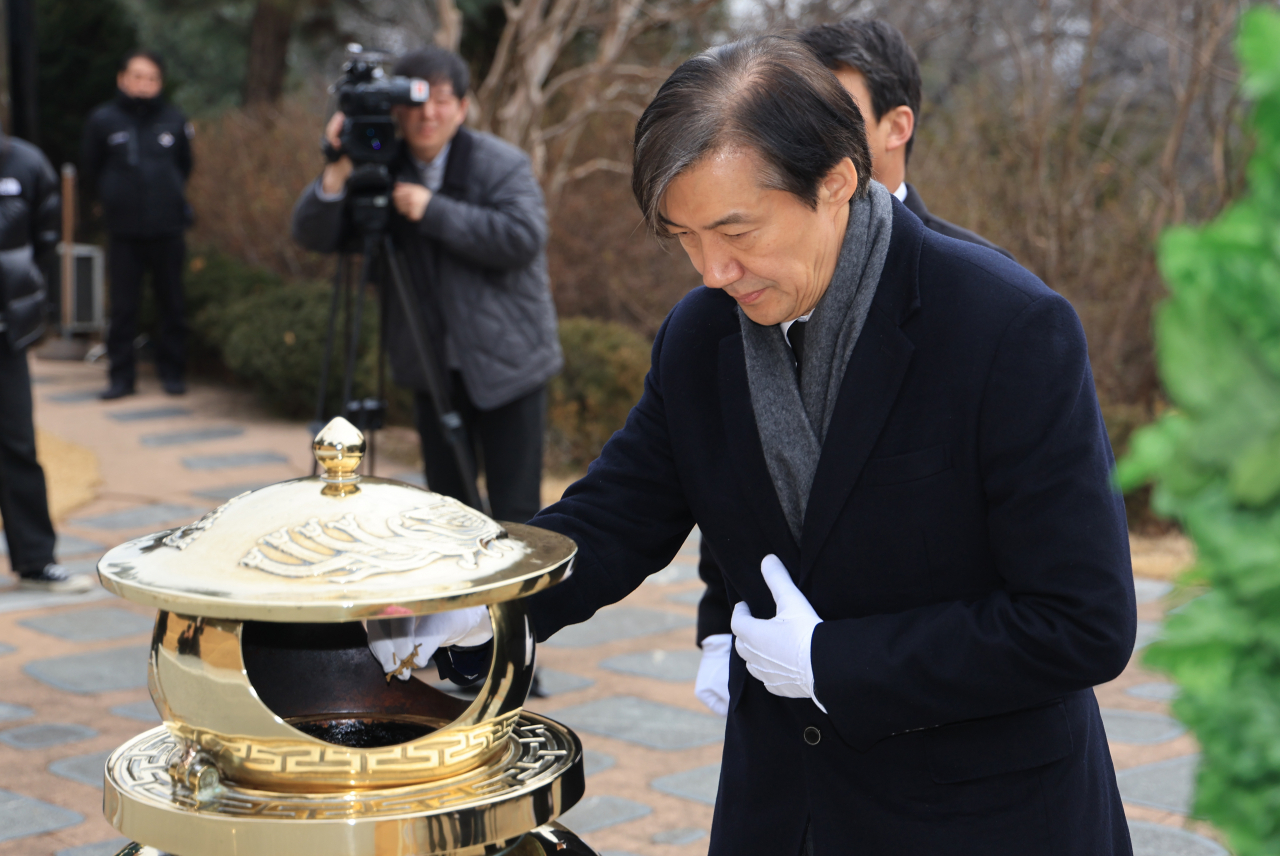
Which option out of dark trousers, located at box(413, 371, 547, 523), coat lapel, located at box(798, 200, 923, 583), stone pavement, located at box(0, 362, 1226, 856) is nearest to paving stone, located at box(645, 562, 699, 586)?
stone pavement, located at box(0, 362, 1226, 856)

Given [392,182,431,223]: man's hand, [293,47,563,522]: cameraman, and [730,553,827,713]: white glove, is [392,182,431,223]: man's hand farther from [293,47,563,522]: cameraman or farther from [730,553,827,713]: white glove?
[730,553,827,713]: white glove

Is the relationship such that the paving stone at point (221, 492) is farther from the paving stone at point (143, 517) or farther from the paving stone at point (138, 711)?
the paving stone at point (138, 711)

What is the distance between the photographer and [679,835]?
3199 mm

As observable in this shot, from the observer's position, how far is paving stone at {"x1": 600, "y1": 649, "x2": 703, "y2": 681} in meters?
4.55

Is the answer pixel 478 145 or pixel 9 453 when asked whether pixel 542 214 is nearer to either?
pixel 478 145

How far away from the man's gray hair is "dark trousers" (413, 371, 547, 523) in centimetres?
276

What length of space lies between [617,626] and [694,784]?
167cm

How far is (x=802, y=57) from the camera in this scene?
1588 mm

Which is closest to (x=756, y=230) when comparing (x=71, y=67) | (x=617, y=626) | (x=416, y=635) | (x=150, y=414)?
(x=416, y=635)

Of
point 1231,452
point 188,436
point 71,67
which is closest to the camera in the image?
point 1231,452

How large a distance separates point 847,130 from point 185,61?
19.0 m

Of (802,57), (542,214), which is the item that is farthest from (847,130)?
(542,214)

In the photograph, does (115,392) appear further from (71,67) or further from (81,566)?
(71,67)

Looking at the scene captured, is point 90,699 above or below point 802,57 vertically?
below
